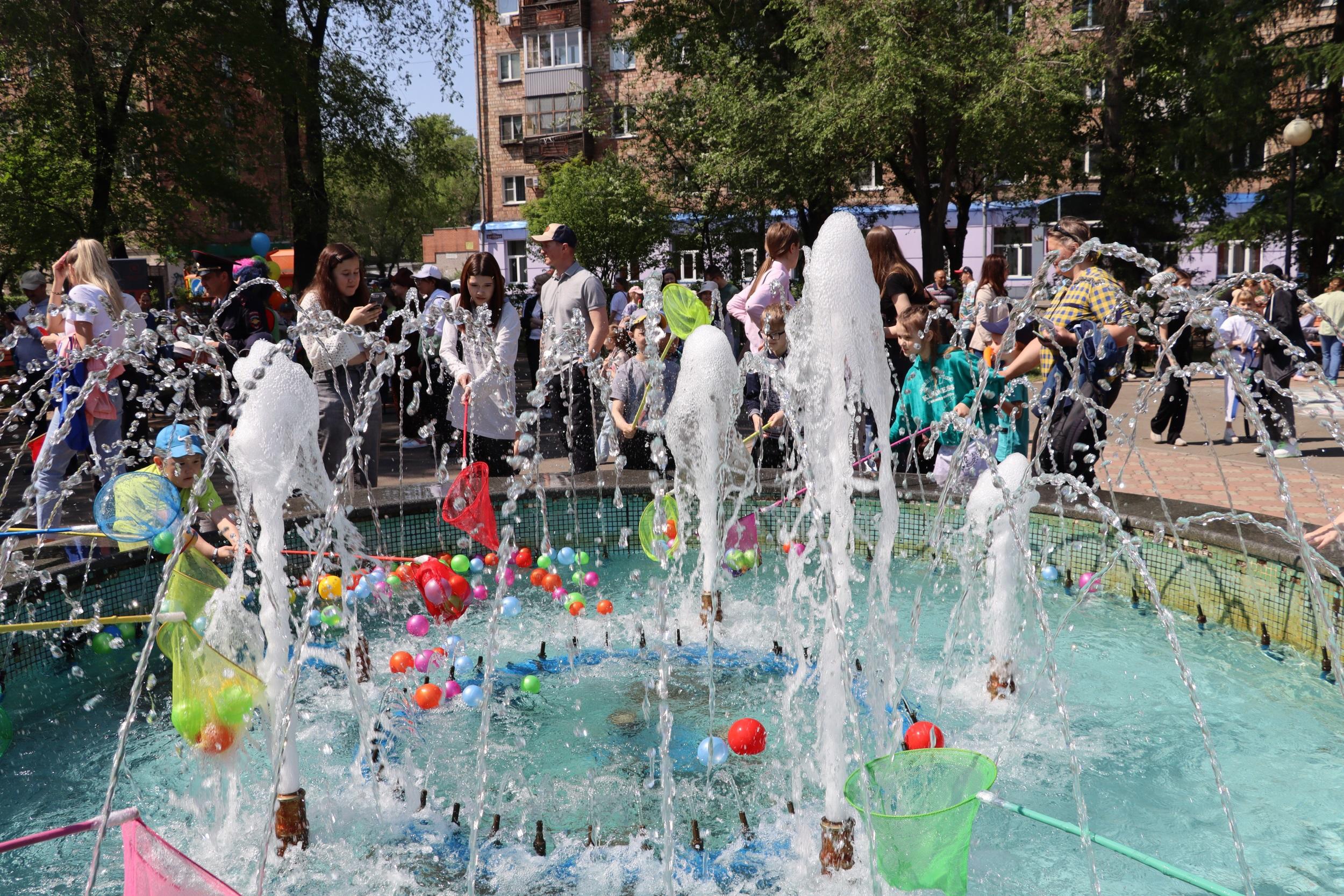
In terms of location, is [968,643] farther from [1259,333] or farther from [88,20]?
[88,20]

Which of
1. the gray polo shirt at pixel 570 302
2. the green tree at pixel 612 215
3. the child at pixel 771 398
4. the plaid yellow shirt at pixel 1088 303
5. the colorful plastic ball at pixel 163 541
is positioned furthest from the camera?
the green tree at pixel 612 215

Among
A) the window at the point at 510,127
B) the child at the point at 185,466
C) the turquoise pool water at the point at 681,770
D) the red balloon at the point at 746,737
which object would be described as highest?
the window at the point at 510,127

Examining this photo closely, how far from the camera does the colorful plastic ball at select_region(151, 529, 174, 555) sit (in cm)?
429

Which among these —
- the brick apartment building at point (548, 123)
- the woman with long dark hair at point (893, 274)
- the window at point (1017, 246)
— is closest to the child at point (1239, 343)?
the woman with long dark hair at point (893, 274)

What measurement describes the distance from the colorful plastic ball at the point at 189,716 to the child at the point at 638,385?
14.5 feet

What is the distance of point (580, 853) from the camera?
312cm

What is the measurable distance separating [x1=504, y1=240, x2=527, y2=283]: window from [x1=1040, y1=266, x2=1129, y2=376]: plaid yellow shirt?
1400 inches

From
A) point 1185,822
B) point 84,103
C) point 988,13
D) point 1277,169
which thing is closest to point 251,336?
point 1185,822

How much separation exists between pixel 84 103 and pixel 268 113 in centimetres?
316

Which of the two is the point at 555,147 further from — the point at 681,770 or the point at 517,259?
the point at 681,770

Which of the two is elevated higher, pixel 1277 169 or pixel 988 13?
pixel 988 13

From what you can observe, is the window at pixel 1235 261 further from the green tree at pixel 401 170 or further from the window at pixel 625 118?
the green tree at pixel 401 170

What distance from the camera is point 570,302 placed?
22.1 feet

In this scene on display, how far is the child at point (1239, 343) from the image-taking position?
9641 millimetres
